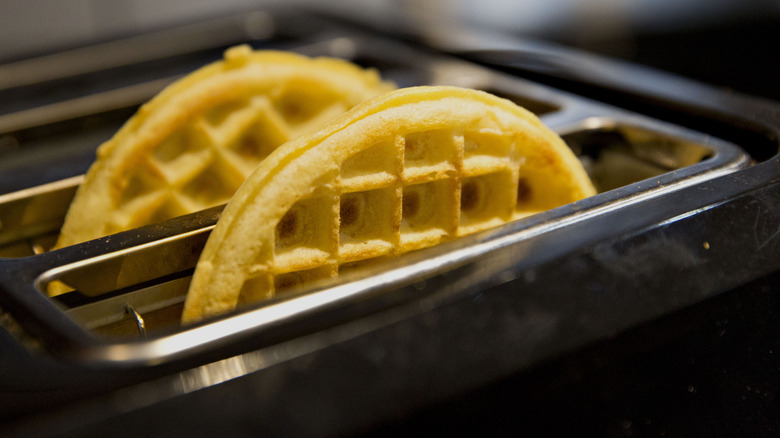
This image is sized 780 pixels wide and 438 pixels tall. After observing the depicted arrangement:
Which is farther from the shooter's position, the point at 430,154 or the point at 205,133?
the point at 205,133

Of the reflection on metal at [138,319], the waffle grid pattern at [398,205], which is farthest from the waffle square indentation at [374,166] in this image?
the reflection on metal at [138,319]

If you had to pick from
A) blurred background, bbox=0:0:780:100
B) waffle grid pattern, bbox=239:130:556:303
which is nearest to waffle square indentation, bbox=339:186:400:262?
waffle grid pattern, bbox=239:130:556:303

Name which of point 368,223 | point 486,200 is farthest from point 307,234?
point 486,200

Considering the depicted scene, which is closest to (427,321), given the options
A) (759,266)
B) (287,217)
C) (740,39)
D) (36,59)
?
(287,217)

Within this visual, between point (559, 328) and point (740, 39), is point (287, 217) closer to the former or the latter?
point (559, 328)

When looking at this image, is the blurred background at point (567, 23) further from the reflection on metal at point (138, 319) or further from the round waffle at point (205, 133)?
the reflection on metal at point (138, 319)

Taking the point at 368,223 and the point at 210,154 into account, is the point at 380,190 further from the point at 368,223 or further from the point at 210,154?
the point at 210,154

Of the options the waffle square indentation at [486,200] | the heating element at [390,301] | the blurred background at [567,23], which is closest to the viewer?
the heating element at [390,301]
